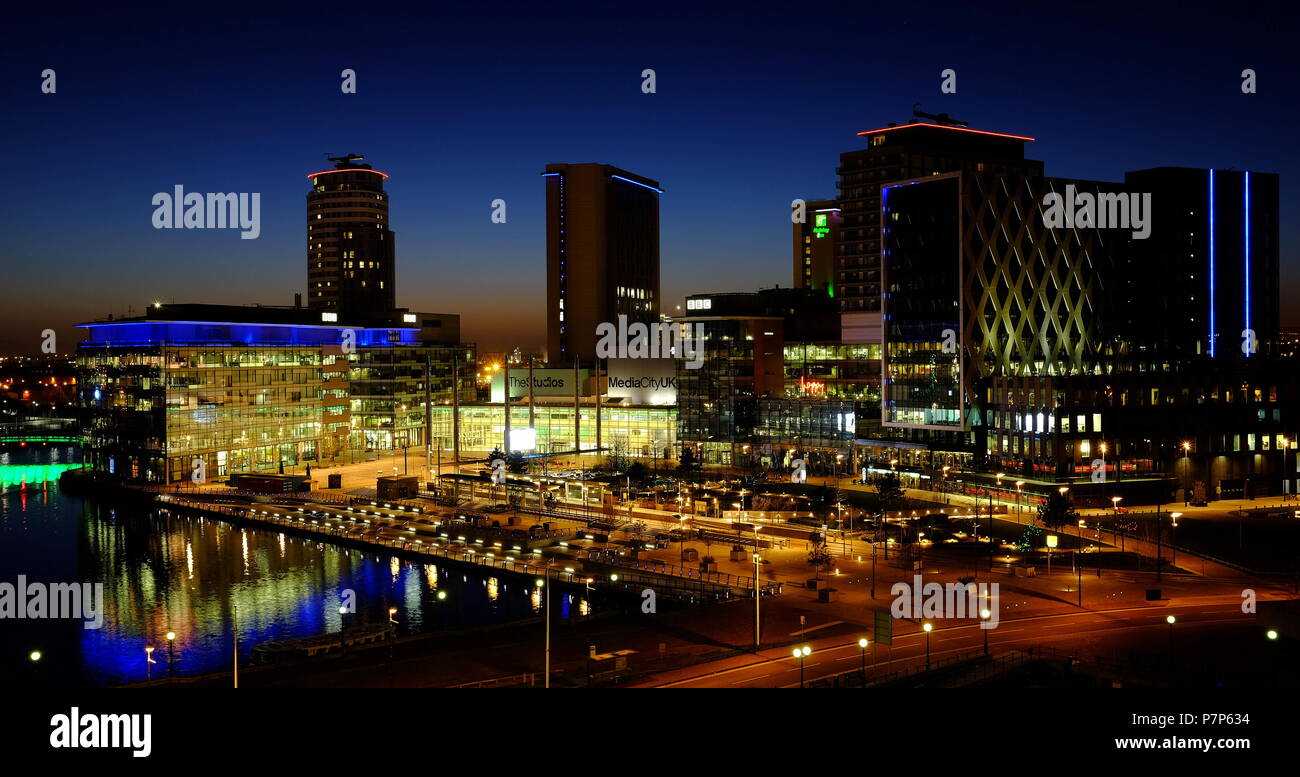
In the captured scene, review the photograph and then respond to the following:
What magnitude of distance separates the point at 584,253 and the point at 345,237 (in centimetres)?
5499

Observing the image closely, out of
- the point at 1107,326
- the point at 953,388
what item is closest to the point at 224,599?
the point at 953,388

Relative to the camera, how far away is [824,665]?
95.5 ft

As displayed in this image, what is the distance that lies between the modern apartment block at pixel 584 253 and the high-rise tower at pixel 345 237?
45960 mm

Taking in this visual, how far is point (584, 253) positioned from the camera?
448 feet

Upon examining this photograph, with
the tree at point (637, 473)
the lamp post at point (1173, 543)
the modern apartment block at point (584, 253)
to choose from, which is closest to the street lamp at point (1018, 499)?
the lamp post at point (1173, 543)

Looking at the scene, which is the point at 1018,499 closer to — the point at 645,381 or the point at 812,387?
the point at 812,387

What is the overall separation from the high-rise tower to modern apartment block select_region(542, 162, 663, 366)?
46.0 meters

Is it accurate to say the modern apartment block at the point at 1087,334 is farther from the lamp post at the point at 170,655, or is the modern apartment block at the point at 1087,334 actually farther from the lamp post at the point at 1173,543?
the lamp post at the point at 170,655

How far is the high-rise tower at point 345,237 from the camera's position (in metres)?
171
